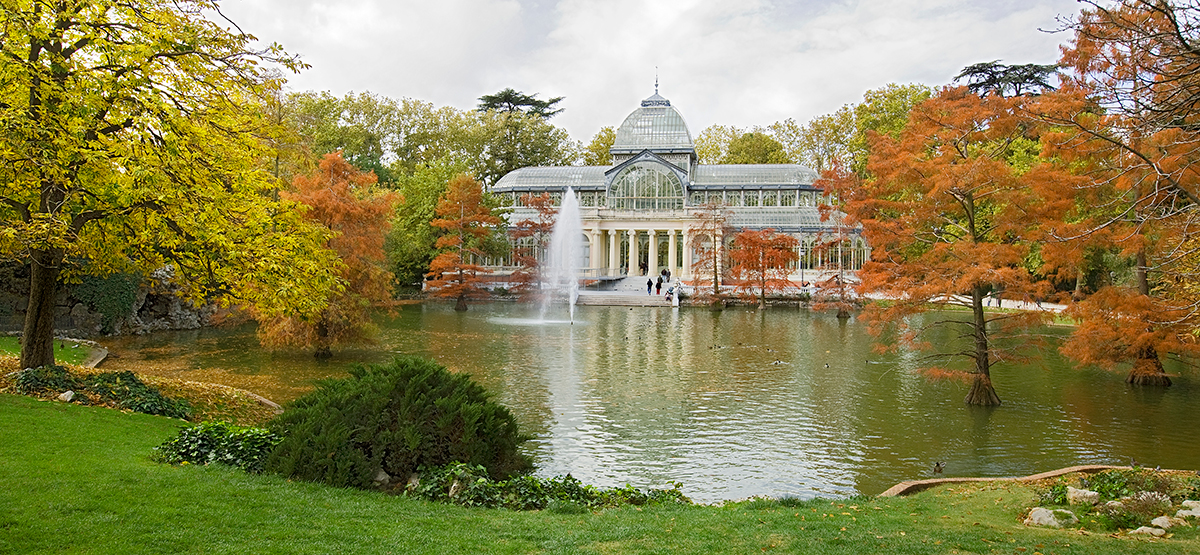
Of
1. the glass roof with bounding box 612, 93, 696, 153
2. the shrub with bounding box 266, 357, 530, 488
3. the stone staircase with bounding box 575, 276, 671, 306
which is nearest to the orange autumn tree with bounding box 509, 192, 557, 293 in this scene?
the stone staircase with bounding box 575, 276, 671, 306

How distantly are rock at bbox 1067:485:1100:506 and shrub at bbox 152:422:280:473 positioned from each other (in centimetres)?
705

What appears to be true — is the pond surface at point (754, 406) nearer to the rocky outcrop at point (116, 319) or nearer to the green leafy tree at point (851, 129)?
the rocky outcrop at point (116, 319)

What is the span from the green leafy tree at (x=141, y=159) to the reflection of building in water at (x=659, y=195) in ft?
132

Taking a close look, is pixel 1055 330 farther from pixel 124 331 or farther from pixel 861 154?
pixel 124 331

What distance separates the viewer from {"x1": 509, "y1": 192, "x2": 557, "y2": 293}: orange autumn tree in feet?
127

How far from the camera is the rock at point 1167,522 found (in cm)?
584

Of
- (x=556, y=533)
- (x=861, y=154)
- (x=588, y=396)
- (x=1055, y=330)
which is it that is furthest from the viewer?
A: (x=861, y=154)

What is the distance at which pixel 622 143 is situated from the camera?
57.2 meters

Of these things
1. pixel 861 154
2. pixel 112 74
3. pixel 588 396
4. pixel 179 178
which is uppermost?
pixel 861 154

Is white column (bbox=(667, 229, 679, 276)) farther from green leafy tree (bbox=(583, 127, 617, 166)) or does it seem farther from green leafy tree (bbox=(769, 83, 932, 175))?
green leafy tree (bbox=(583, 127, 617, 166))

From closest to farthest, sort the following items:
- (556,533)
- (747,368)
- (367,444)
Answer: (556,533)
(367,444)
(747,368)

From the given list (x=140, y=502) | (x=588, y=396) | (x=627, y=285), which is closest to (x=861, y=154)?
(x=627, y=285)

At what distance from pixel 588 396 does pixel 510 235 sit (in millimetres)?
32034

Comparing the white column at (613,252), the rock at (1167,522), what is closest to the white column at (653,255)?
the white column at (613,252)
